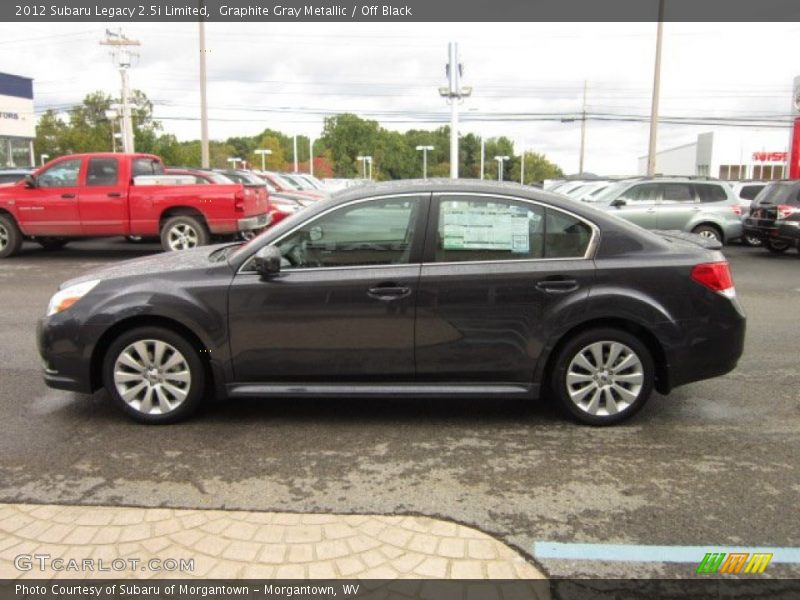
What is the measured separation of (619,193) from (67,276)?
11065 mm

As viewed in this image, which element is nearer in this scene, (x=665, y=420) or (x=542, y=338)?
(x=542, y=338)

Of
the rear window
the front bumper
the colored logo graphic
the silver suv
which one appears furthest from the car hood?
the rear window

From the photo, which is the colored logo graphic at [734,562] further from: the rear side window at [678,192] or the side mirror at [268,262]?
the rear side window at [678,192]

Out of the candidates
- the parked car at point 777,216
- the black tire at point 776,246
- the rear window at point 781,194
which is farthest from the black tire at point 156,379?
the black tire at point 776,246

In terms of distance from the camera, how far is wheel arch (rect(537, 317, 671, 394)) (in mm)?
4484

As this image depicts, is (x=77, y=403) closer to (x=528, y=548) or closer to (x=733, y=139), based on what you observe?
(x=528, y=548)

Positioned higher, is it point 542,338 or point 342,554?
point 542,338

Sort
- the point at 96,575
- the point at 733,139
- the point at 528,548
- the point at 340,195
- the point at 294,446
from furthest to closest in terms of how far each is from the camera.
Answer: the point at 733,139 → the point at 340,195 → the point at 294,446 → the point at 528,548 → the point at 96,575

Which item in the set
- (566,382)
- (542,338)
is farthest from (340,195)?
(566,382)

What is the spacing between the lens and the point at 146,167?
13.0 metres

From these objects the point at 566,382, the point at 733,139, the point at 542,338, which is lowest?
the point at 566,382

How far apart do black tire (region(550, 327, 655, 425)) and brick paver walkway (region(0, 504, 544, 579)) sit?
61.0 inches

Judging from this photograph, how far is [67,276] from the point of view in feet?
37.0

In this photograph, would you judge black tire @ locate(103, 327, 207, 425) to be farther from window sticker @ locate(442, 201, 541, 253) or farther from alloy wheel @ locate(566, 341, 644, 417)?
alloy wheel @ locate(566, 341, 644, 417)
